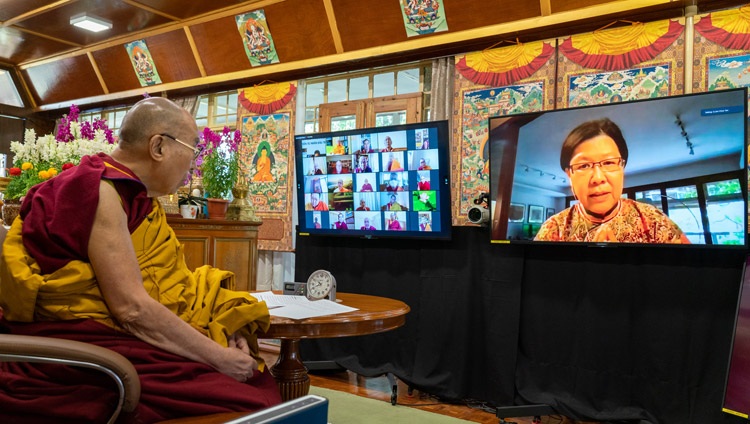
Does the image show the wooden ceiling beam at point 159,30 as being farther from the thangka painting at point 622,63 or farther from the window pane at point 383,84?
the thangka painting at point 622,63

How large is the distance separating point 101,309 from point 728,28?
356 centimetres

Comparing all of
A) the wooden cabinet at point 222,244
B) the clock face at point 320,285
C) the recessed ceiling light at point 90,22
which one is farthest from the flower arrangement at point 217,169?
the recessed ceiling light at point 90,22

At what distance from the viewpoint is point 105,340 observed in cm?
121

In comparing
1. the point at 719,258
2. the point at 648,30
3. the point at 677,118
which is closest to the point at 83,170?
the point at 677,118

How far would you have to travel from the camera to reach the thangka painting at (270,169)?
532 cm

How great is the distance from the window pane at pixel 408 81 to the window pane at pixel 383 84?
105 millimetres

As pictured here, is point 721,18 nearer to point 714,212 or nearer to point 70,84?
point 714,212

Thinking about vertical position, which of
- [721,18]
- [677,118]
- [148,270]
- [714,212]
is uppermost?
[721,18]

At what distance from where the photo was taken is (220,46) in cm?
562

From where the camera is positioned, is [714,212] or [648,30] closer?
[714,212]

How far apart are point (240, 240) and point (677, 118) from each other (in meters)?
2.81

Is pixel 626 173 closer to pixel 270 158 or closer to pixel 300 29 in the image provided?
pixel 300 29

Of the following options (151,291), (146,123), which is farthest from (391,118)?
(151,291)

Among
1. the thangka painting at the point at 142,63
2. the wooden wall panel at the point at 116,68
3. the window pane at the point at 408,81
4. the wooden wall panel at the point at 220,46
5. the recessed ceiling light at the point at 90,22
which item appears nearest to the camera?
the window pane at the point at 408,81
